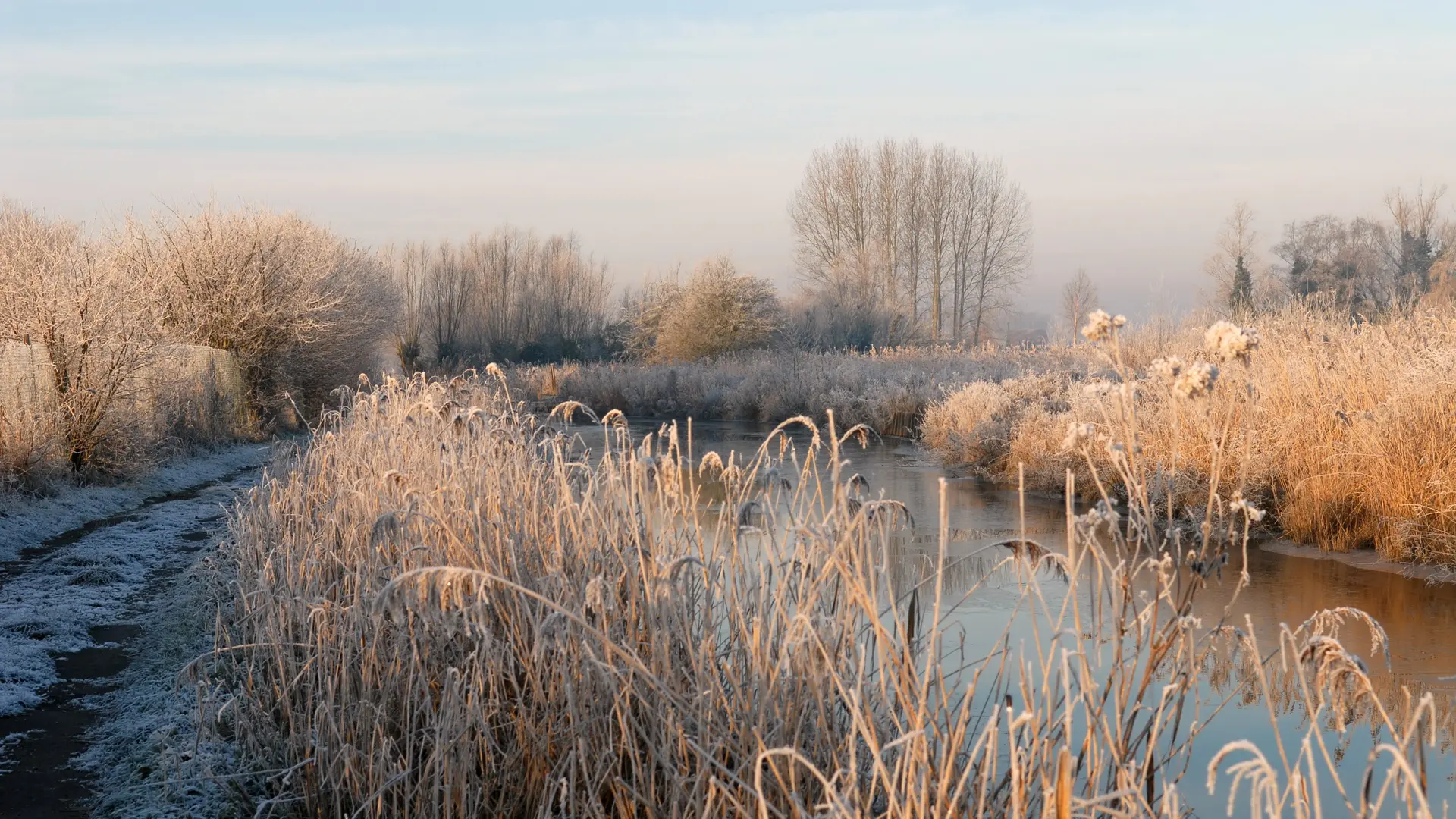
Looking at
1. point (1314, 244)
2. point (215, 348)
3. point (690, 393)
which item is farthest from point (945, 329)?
point (215, 348)

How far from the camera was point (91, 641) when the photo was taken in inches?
205

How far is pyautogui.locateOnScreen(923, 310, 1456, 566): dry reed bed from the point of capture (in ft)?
23.9

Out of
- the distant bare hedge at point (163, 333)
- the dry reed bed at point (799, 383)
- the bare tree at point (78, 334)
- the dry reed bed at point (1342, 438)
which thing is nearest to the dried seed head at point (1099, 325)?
the dry reed bed at point (1342, 438)

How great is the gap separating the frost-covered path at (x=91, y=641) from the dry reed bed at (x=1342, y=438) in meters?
4.92

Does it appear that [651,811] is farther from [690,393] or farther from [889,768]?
[690,393]

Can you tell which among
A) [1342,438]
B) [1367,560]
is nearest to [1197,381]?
[1367,560]

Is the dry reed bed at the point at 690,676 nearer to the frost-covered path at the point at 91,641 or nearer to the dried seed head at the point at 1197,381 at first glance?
the dried seed head at the point at 1197,381

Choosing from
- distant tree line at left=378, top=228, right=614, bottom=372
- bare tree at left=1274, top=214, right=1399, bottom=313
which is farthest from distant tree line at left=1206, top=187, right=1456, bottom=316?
distant tree line at left=378, top=228, right=614, bottom=372

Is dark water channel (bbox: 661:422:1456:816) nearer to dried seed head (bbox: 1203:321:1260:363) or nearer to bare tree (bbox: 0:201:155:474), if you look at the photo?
dried seed head (bbox: 1203:321:1260:363)

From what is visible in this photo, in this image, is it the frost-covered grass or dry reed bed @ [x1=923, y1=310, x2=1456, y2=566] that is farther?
dry reed bed @ [x1=923, y1=310, x2=1456, y2=566]

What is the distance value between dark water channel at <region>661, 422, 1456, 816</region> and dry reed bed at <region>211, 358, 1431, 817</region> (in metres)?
0.14

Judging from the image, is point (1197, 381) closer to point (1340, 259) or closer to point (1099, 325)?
point (1099, 325)

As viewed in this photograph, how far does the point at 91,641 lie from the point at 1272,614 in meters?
6.08

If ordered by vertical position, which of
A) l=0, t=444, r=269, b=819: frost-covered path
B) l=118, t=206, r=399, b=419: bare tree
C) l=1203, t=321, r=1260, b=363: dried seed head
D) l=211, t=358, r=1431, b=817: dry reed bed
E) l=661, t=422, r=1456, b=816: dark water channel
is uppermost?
l=118, t=206, r=399, b=419: bare tree
